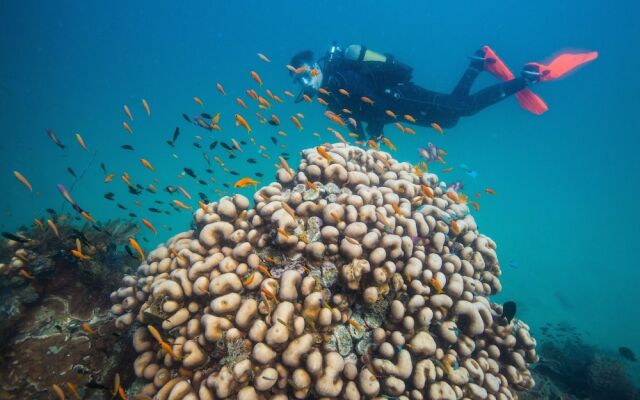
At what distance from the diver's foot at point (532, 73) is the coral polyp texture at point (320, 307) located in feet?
25.9

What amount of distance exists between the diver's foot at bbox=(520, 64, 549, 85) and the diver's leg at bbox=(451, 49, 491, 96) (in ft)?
4.45

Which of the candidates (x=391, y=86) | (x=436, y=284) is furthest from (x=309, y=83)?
(x=436, y=284)

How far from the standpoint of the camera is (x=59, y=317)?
4.99m

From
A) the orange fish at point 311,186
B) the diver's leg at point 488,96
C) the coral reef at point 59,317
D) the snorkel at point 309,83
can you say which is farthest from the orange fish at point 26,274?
the diver's leg at point 488,96

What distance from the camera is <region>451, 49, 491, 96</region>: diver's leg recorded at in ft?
35.5

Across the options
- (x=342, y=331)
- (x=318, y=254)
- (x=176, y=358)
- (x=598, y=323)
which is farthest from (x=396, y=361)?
(x=598, y=323)

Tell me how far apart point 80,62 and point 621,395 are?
13692 cm

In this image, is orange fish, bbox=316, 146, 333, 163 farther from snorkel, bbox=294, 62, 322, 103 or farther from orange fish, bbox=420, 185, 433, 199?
snorkel, bbox=294, 62, 322, 103

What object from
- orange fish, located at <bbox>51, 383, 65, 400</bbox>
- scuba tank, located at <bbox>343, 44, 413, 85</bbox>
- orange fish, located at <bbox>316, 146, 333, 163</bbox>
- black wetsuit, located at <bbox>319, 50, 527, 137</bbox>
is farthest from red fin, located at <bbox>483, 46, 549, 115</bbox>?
orange fish, located at <bbox>51, 383, 65, 400</bbox>

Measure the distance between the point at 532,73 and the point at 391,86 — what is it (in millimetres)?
4484

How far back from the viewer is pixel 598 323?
28.6 meters

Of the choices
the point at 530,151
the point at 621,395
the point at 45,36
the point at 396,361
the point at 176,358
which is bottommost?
the point at 176,358

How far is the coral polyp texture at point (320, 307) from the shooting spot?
10.8 ft

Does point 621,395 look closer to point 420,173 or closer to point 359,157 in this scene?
point 420,173
